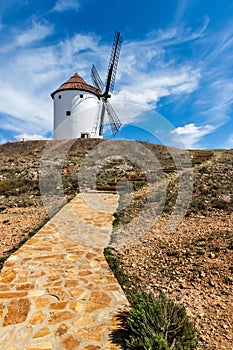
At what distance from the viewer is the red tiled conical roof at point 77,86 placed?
98.4 ft

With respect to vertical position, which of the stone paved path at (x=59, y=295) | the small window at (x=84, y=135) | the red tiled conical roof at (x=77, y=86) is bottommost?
the stone paved path at (x=59, y=295)

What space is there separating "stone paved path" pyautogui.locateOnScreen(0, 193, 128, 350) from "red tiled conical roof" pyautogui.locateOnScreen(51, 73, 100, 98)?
2570 cm

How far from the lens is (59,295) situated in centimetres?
420

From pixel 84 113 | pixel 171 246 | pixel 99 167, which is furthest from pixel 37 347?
pixel 84 113

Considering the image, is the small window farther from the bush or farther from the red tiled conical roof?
the bush

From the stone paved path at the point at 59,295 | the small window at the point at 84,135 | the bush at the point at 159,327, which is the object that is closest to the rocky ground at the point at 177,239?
the bush at the point at 159,327

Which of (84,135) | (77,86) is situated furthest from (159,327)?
(77,86)

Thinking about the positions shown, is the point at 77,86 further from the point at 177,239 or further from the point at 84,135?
the point at 177,239

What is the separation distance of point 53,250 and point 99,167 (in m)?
12.1

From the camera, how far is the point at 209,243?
19.0 feet

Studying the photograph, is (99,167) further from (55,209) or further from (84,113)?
(84,113)

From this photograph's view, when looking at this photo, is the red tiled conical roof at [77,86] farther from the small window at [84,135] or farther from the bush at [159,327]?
the bush at [159,327]

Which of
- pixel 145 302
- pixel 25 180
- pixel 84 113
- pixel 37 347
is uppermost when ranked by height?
pixel 84 113

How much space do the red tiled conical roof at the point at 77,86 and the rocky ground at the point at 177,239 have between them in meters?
17.0
